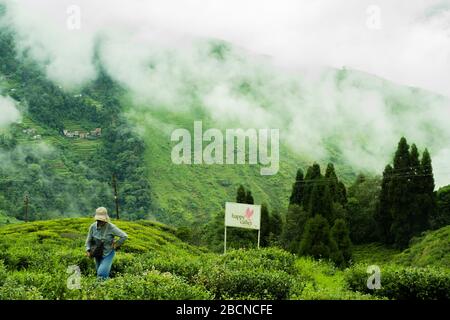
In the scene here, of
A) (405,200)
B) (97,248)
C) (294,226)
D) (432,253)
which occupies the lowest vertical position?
(432,253)

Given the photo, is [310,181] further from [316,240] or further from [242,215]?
[242,215]

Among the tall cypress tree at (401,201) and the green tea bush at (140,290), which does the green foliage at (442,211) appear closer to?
the tall cypress tree at (401,201)

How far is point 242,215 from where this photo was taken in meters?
28.1

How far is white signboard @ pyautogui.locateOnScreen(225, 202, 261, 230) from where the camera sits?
27391 mm

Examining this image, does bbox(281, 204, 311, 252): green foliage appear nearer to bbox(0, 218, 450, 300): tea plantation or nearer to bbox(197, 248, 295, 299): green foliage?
bbox(0, 218, 450, 300): tea plantation

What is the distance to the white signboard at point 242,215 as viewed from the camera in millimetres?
27391

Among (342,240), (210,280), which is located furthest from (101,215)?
(342,240)

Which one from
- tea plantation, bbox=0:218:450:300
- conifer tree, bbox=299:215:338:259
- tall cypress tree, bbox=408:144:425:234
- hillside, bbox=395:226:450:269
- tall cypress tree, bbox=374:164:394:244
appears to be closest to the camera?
tea plantation, bbox=0:218:450:300

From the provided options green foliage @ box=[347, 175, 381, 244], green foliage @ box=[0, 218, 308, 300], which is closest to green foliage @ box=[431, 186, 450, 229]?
green foliage @ box=[347, 175, 381, 244]
